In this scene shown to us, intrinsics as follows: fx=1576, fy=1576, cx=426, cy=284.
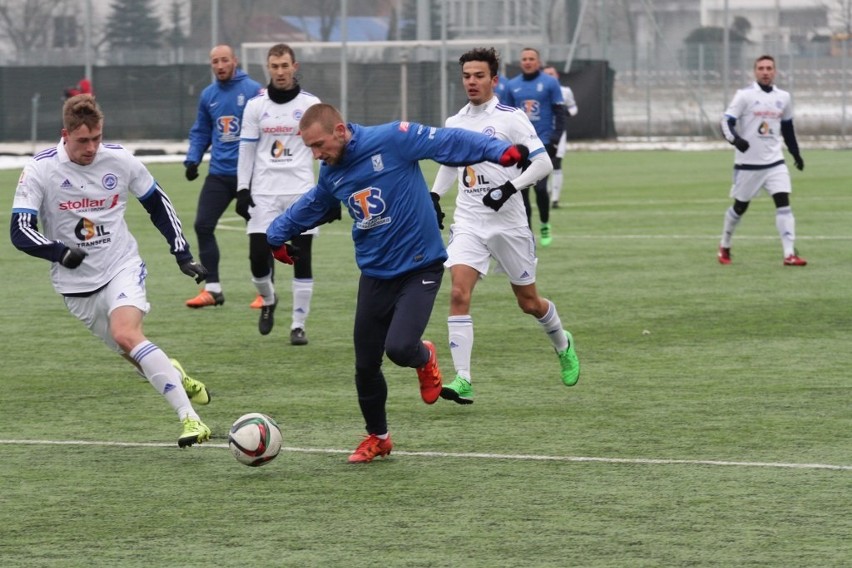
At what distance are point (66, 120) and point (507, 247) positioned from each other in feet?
11.1

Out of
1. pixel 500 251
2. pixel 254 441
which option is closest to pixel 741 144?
pixel 500 251

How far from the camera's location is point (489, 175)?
10.8 metres

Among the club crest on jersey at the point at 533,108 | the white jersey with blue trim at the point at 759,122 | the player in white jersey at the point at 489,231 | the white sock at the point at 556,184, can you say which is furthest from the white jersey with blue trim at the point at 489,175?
the white sock at the point at 556,184

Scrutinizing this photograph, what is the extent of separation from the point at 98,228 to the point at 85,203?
0.57 ft

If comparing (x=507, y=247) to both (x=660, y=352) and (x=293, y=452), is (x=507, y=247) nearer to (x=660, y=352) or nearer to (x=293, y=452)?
(x=660, y=352)

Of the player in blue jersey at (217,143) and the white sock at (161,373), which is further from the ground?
the player in blue jersey at (217,143)

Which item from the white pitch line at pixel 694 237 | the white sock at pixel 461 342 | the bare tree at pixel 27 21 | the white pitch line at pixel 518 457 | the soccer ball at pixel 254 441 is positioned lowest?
the white pitch line at pixel 518 457

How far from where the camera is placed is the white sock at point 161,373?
8500 mm

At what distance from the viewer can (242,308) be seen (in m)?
14.9

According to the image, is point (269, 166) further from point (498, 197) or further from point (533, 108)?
point (533, 108)

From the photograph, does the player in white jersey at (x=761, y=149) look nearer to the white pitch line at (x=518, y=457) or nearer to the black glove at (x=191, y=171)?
the black glove at (x=191, y=171)

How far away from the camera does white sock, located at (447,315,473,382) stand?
1007 centimetres

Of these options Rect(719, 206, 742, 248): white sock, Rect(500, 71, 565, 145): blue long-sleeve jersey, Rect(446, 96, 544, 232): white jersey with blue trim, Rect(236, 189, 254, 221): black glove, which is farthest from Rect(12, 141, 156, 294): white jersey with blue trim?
Rect(500, 71, 565, 145): blue long-sleeve jersey

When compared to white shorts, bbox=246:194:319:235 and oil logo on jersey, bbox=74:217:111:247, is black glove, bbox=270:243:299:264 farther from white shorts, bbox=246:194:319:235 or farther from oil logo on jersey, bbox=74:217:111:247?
white shorts, bbox=246:194:319:235
